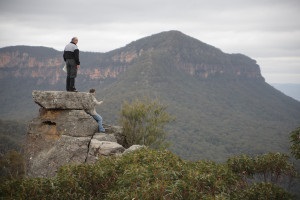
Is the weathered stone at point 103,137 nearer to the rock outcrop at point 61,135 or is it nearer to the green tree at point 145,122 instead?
the rock outcrop at point 61,135

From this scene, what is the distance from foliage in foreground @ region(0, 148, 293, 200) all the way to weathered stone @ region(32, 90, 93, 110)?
791 cm

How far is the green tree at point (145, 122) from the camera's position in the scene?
1102 inches

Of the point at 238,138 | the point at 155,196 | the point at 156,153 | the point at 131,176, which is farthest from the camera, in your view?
the point at 238,138

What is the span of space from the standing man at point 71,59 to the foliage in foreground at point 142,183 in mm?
8488

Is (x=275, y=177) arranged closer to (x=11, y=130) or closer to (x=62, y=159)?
(x=62, y=159)

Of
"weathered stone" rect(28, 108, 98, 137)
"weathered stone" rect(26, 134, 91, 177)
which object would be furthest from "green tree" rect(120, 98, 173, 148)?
"weathered stone" rect(26, 134, 91, 177)

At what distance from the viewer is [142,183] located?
28.9 feet

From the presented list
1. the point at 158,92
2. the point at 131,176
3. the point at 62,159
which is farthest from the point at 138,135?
the point at 158,92

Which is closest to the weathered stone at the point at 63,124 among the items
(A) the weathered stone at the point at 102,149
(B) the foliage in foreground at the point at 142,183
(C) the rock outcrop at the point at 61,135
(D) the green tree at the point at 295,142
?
(C) the rock outcrop at the point at 61,135

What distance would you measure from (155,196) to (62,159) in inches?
387

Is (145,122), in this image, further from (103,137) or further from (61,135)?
(61,135)

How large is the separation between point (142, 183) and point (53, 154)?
9.76 m

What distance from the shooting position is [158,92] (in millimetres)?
162625

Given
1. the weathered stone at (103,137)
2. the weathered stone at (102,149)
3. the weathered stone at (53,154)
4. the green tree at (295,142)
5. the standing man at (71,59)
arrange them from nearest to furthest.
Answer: the green tree at (295,142), the weathered stone at (102,149), the weathered stone at (53,154), the weathered stone at (103,137), the standing man at (71,59)
